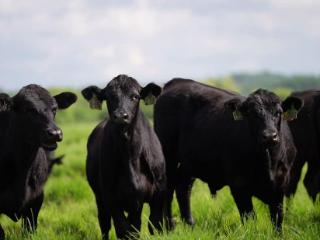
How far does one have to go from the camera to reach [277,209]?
26.8 feet

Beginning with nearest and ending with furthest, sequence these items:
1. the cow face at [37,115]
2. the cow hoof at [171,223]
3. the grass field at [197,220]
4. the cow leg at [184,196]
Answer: the grass field at [197,220] < the cow face at [37,115] < the cow hoof at [171,223] < the cow leg at [184,196]

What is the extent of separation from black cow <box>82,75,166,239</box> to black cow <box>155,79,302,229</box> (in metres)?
1.21

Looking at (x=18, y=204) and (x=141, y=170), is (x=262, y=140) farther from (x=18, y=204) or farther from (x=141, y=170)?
(x=18, y=204)

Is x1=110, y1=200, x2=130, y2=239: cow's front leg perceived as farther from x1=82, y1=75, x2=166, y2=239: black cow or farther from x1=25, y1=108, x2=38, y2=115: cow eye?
x1=25, y1=108, x2=38, y2=115: cow eye

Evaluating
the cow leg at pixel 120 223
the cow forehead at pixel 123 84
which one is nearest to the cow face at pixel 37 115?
the cow forehead at pixel 123 84

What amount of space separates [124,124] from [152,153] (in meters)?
0.73

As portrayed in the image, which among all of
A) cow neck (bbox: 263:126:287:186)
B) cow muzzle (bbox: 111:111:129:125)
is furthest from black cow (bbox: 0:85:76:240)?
cow neck (bbox: 263:126:287:186)

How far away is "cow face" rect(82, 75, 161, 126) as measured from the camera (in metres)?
7.13

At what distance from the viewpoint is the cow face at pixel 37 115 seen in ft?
24.3

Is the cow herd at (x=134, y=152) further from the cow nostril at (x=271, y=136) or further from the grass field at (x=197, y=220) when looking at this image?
the grass field at (x=197, y=220)

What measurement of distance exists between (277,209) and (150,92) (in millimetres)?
2230

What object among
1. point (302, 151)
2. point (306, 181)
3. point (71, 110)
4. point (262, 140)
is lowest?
point (71, 110)

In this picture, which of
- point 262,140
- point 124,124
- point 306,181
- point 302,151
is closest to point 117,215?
point 124,124

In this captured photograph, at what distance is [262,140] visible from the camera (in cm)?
762
